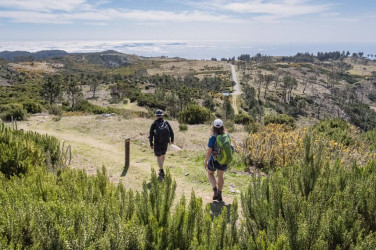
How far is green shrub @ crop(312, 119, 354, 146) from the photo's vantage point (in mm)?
11691

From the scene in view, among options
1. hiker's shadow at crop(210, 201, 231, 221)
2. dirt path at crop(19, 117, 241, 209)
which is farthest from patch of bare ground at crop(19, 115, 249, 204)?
hiker's shadow at crop(210, 201, 231, 221)

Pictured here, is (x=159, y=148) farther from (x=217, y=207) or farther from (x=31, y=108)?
(x=31, y=108)

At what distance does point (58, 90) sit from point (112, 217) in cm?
4841

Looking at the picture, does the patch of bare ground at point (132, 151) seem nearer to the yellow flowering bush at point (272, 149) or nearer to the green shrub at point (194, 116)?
the yellow flowering bush at point (272, 149)

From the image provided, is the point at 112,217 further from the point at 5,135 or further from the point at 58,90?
the point at 58,90

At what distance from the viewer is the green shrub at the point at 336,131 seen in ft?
38.4

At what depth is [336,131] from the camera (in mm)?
13539

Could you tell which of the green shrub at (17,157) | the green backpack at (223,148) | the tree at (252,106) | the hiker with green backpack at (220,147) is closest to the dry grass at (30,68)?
the tree at (252,106)

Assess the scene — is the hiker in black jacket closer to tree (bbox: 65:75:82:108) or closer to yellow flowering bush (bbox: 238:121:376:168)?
yellow flowering bush (bbox: 238:121:376:168)

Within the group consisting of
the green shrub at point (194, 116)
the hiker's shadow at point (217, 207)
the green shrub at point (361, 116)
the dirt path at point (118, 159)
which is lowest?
the green shrub at point (361, 116)

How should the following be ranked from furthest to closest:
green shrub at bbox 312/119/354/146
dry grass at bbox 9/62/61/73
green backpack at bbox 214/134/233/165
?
dry grass at bbox 9/62/61/73 < green shrub at bbox 312/119/354/146 < green backpack at bbox 214/134/233/165

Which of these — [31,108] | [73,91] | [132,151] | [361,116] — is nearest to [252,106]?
[361,116]

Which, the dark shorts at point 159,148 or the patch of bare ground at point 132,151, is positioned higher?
the dark shorts at point 159,148

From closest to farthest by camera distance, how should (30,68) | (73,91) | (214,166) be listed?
(214,166), (73,91), (30,68)
